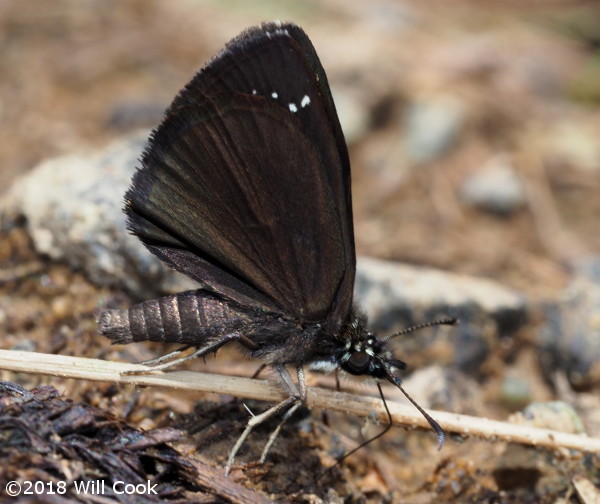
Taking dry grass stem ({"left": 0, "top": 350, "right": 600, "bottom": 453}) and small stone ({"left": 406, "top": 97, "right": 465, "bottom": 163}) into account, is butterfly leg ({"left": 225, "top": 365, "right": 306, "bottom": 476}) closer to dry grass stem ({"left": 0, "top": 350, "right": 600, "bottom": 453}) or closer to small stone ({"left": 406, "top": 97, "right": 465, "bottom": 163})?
dry grass stem ({"left": 0, "top": 350, "right": 600, "bottom": 453})

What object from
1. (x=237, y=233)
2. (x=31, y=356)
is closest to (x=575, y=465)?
(x=237, y=233)

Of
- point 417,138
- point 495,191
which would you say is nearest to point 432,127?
point 417,138

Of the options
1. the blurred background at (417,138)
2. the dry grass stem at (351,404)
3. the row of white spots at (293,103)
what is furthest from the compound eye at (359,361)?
the row of white spots at (293,103)

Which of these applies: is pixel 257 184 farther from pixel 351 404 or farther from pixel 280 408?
pixel 351 404

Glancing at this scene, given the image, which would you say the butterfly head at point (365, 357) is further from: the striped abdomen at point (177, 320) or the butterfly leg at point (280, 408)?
the striped abdomen at point (177, 320)

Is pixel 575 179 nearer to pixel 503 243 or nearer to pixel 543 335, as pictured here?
pixel 503 243
